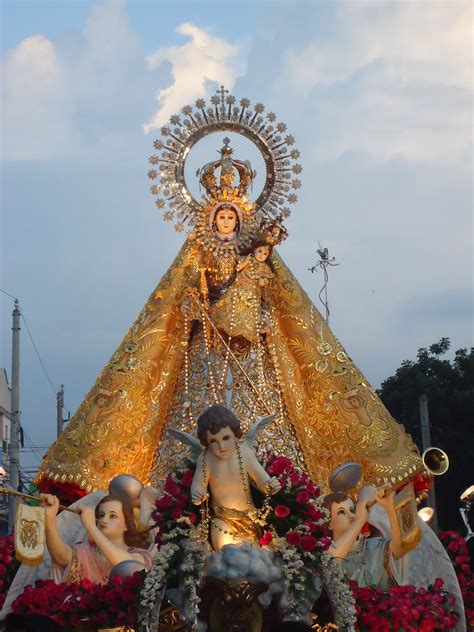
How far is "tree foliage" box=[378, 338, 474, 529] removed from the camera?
88.2 ft

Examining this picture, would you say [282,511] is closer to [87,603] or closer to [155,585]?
[155,585]

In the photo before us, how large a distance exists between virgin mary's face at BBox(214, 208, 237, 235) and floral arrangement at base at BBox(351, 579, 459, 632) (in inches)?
168

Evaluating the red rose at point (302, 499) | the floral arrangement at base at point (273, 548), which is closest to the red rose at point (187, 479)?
the floral arrangement at base at point (273, 548)

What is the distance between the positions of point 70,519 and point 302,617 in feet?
12.5

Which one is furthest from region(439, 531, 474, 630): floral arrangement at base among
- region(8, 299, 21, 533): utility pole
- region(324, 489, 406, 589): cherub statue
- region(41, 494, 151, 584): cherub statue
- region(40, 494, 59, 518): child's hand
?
region(8, 299, 21, 533): utility pole

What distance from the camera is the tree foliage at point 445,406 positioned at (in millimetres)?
26875

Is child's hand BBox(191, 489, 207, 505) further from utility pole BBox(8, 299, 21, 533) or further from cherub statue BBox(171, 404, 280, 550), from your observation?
utility pole BBox(8, 299, 21, 533)

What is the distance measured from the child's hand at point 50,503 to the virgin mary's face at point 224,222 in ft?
12.7

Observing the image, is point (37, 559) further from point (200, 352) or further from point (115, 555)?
point (200, 352)

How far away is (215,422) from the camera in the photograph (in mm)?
8367

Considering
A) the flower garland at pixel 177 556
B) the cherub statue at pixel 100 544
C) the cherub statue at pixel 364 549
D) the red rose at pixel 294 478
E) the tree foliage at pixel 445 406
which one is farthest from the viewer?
the tree foliage at pixel 445 406

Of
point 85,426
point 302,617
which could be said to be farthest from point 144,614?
point 85,426

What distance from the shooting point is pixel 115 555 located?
993 cm

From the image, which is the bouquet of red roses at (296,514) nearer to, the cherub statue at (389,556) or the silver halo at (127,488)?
the cherub statue at (389,556)
